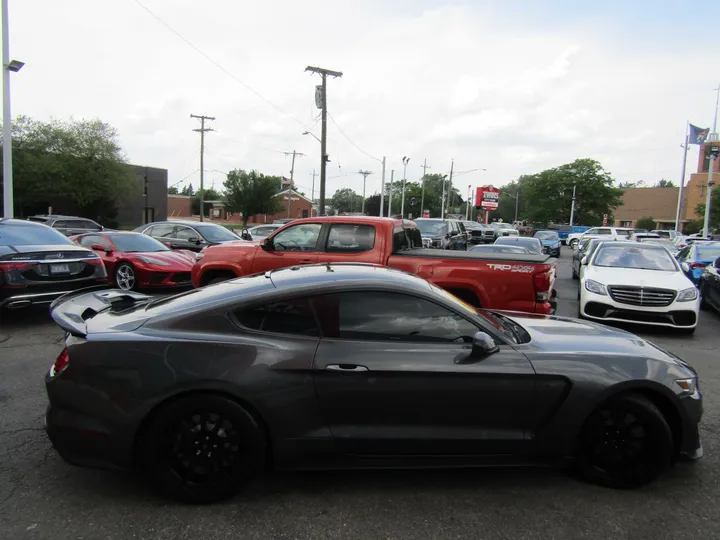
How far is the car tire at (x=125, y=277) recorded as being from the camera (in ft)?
35.6

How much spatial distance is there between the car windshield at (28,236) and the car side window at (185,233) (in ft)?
21.6

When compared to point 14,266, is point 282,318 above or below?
above

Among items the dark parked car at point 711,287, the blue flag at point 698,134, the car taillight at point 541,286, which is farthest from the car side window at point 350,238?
the blue flag at point 698,134

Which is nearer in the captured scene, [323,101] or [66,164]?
[323,101]

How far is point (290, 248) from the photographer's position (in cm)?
782

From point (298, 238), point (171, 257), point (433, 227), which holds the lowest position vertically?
point (171, 257)

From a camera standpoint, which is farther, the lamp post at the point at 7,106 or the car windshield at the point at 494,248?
the lamp post at the point at 7,106

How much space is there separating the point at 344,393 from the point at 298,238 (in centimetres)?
487

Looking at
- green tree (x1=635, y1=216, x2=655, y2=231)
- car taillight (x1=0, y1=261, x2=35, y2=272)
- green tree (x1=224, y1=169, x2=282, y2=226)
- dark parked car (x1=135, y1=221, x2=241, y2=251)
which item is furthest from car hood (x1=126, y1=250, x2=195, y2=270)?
green tree (x1=635, y1=216, x2=655, y2=231)

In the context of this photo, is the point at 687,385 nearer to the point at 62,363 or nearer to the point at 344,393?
the point at 344,393

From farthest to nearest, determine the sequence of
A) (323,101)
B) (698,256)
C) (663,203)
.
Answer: (663,203), (323,101), (698,256)

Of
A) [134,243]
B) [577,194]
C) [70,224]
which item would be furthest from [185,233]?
[577,194]

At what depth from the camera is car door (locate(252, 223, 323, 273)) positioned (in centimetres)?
764

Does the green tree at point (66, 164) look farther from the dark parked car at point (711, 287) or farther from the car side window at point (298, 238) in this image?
the dark parked car at point (711, 287)
